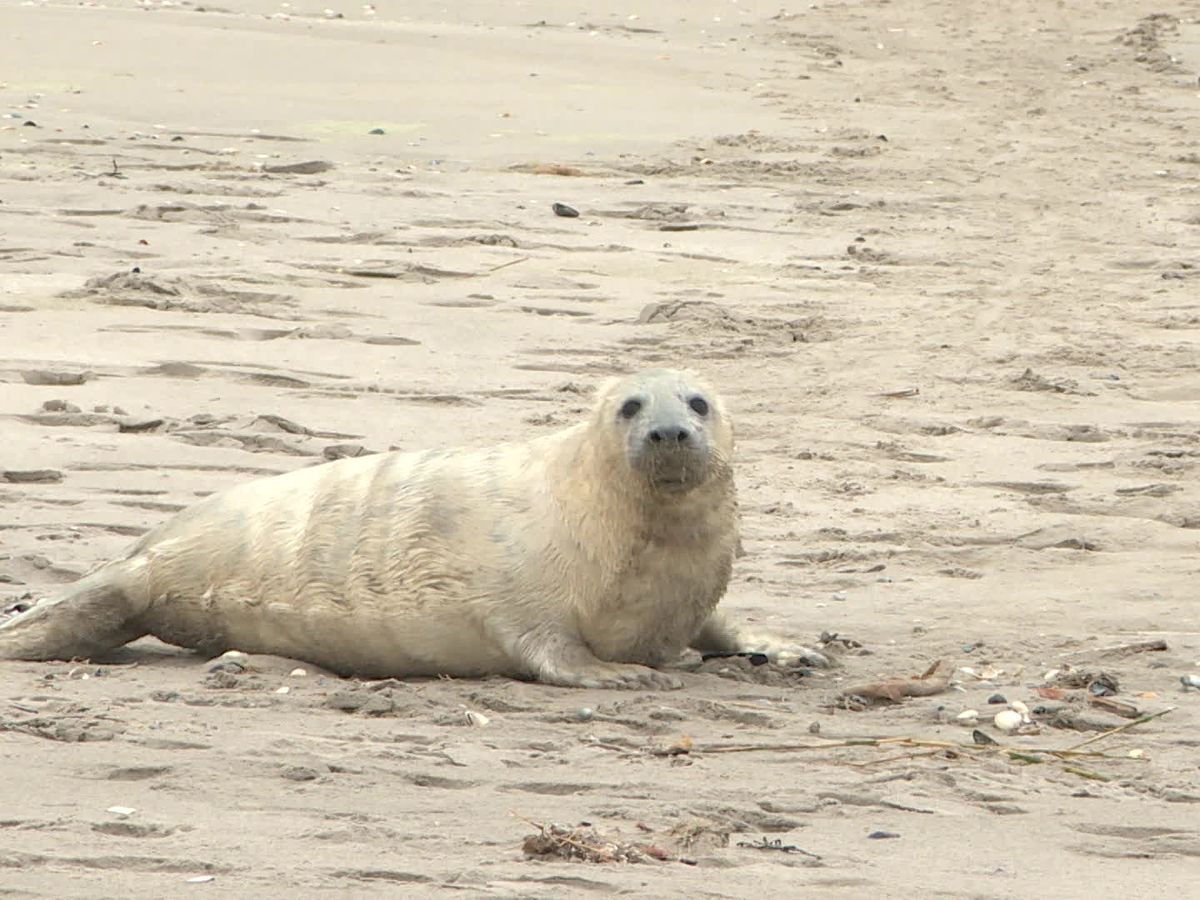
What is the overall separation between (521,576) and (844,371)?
3.21 meters

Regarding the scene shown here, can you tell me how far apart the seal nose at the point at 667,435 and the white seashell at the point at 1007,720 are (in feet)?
2.96

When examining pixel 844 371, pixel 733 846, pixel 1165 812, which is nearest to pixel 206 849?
pixel 733 846

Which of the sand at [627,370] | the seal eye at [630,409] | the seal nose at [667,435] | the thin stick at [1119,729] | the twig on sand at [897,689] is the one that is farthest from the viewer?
the seal eye at [630,409]

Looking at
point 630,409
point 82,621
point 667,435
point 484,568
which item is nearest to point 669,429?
point 667,435

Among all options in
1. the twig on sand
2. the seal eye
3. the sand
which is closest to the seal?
the seal eye

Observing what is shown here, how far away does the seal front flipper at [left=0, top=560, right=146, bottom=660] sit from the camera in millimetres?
5395

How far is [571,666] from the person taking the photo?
5176mm

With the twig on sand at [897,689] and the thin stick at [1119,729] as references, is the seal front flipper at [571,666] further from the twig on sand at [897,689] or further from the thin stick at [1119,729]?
the thin stick at [1119,729]

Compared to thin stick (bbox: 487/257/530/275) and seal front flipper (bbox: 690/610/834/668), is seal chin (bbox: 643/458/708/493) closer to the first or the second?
seal front flipper (bbox: 690/610/834/668)

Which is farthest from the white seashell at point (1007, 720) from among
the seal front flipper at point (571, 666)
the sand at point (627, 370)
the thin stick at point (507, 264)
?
the thin stick at point (507, 264)

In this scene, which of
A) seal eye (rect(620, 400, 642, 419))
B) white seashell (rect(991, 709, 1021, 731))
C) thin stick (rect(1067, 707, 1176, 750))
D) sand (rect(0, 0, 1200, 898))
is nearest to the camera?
sand (rect(0, 0, 1200, 898))

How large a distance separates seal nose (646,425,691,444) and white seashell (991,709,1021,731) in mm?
903

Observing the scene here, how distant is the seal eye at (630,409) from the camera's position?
5.21 metres

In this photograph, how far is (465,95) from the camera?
14258 mm
